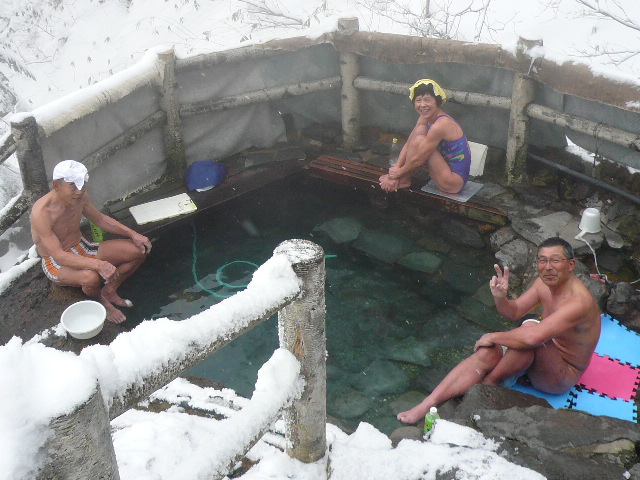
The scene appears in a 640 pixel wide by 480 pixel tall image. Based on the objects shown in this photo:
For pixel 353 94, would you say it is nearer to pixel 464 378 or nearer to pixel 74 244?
pixel 74 244

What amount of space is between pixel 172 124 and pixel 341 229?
7.78ft

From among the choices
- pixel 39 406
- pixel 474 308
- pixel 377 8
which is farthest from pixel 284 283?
pixel 377 8

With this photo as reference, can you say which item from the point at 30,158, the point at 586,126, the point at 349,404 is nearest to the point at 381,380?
the point at 349,404

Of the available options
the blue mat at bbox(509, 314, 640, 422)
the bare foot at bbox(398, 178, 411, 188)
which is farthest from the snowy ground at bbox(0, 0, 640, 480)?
the bare foot at bbox(398, 178, 411, 188)

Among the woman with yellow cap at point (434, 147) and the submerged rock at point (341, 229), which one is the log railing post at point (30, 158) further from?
the woman with yellow cap at point (434, 147)

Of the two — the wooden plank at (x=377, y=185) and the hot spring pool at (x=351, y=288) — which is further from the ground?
the wooden plank at (x=377, y=185)

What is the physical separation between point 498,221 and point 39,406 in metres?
5.59

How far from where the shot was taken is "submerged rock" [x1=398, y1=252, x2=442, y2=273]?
6094 millimetres

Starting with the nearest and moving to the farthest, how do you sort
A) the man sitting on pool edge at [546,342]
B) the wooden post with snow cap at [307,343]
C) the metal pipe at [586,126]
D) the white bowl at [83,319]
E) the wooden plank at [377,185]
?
the wooden post with snow cap at [307,343], the man sitting on pool edge at [546,342], the white bowl at [83,319], the metal pipe at [586,126], the wooden plank at [377,185]

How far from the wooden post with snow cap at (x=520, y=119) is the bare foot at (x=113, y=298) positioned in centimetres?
436

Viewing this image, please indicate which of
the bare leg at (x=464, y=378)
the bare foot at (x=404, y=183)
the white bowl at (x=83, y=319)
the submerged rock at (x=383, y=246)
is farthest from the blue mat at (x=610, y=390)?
the white bowl at (x=83, y=319)

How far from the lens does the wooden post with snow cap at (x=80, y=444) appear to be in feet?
4.20

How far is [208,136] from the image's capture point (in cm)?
744

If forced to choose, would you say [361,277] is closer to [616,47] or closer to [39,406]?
[39,406]
